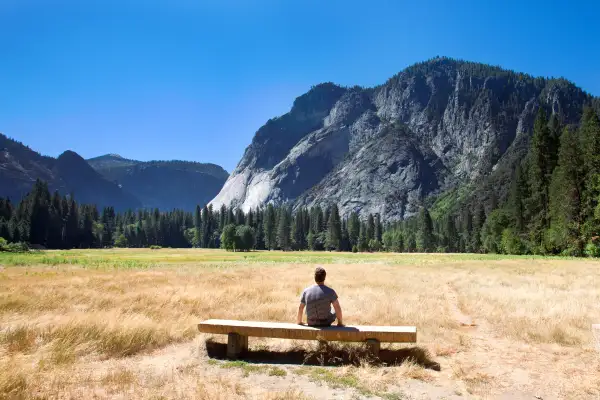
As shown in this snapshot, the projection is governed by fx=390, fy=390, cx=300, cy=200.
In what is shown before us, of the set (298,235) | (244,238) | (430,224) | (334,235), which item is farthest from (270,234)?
(430,224)

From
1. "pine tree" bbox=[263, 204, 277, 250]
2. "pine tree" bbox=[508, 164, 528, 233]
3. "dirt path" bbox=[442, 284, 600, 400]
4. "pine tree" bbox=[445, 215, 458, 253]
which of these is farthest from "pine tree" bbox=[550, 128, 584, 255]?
"pine tree" bbox=[263, 204, 277, 250]

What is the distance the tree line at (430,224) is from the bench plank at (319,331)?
4719 cm

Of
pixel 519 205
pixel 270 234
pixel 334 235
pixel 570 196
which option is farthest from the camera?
pixel 270 234

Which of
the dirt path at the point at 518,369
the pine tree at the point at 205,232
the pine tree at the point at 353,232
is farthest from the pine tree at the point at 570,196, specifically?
the pine tree at the point at 205,232

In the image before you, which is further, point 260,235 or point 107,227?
point 107,227

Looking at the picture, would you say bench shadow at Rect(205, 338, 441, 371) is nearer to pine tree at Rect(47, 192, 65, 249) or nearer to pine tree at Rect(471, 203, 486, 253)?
pine tree at Rect(471, 203, 486, 253)

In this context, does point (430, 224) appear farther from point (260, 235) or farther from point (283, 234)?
point (260, 235)

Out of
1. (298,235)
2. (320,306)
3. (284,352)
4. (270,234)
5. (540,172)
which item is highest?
(540,172)

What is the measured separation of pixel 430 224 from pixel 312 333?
14230 cm

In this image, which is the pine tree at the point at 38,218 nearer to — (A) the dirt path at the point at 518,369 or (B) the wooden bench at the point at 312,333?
(B) the wooden bench at the point at 312,333

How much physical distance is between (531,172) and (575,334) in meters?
62.8

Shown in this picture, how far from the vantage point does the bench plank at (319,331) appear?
8.47m

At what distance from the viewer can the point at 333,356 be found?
362 inches

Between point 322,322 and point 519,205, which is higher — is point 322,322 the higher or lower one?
the lower one
